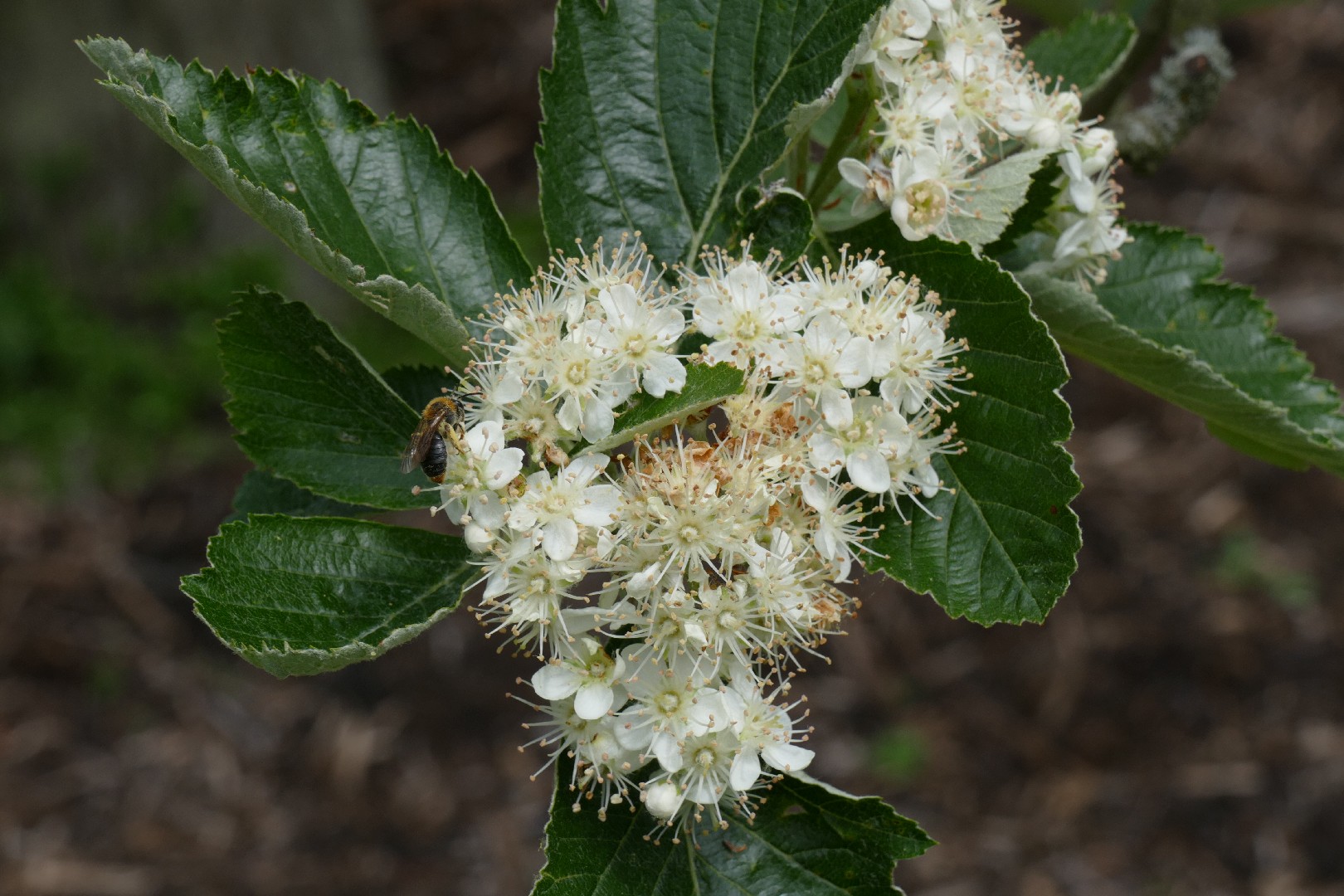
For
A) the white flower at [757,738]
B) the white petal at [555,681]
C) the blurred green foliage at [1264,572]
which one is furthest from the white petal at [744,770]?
the blurred green foliage at [1264,572]

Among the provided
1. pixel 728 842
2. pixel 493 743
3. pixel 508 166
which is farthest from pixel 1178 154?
pixel 728 842

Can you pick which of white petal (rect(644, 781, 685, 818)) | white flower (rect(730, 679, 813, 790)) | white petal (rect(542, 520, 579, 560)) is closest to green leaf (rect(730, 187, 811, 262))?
white petal (rect(542, 520, 579, 560))

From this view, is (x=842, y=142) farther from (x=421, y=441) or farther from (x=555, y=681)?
(x=555, y=681)

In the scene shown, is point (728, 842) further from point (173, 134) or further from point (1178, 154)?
point (1178, 154)

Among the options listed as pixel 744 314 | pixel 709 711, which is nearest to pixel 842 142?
pixel 744 314

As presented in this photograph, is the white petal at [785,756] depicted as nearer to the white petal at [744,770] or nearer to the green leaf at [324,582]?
the white petal at [744,770]

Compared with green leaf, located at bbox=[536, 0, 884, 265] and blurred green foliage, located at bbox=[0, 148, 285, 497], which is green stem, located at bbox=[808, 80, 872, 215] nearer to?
green leaf, located at bbox=[536, 0, 884, 265]
